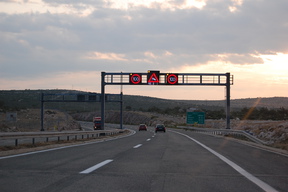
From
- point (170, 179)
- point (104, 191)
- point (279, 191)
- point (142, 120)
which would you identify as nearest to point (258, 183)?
point (279, 191)

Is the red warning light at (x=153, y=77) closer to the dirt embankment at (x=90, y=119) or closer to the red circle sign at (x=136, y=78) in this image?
the red circle sign at (x=136, y=78)

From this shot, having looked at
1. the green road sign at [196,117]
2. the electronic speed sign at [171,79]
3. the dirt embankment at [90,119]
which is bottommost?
the dirt embankment at [90,119]

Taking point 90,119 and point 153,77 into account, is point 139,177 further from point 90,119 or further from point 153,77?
point 90,119

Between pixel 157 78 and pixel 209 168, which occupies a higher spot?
pixel 157 78

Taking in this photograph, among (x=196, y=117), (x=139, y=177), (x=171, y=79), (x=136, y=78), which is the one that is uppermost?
(x=136, y=78)

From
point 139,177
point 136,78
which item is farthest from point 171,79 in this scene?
point 139,177

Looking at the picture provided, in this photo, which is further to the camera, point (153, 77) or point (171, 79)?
point (171, 79)

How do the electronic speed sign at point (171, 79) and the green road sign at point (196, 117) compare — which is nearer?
the electronic speed sign at point (171, 79)

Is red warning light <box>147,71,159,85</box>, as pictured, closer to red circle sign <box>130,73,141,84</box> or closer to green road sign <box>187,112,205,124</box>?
red circle sign <box>130,73,141,84</box>

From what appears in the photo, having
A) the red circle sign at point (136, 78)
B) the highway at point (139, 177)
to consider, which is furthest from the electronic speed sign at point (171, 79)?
the highway at point (139, 177)

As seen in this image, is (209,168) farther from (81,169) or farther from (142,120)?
(142,120)

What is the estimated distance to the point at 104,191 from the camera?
719 cm

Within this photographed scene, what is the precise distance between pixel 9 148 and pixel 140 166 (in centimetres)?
816

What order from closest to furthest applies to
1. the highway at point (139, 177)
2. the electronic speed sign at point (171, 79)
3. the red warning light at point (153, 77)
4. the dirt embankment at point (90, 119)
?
the highway at point (139, 177) < the red warning light at point (153, 77) < the electronic speed sign at point (171, 79) < the dirt embankment at point (90, 119)
